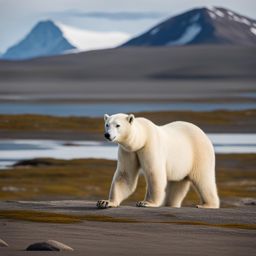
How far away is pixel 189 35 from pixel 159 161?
158089mm

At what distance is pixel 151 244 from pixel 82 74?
118897mm

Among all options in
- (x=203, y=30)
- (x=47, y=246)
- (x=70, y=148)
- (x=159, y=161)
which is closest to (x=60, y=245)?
(x=47, y=246)

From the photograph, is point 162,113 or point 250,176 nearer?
point 250,176

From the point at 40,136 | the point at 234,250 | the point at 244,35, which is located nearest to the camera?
the point at 234,250

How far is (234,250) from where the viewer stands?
6.32 meters

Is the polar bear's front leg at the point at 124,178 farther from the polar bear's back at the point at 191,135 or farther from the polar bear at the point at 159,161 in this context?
the polar bear's back at the point at 191,135

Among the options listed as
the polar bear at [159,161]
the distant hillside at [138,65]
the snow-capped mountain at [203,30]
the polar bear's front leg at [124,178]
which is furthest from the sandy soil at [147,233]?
the snow-capped mountain at [203,30]

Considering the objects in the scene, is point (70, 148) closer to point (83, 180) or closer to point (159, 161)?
point (83, 180)

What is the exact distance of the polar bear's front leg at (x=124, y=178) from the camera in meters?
9.40

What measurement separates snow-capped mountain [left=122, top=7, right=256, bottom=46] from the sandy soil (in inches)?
5743

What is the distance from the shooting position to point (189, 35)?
166750mm

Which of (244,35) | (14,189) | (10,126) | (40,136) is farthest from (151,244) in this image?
(244,35)

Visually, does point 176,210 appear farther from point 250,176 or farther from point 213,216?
point 250,176

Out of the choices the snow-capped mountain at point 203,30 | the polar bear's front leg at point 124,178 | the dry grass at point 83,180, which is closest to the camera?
the polar bear's front leg at point 124,178
